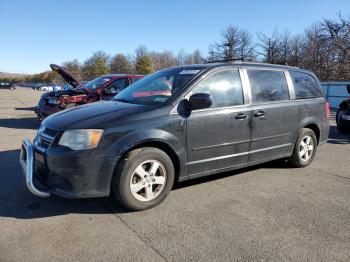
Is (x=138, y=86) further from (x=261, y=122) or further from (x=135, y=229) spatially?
(x=135, y=229)

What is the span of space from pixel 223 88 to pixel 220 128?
0.57 metres

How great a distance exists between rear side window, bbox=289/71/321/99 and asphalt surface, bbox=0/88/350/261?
1469 mm

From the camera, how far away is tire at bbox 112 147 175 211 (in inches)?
155

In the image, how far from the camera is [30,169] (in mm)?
3920

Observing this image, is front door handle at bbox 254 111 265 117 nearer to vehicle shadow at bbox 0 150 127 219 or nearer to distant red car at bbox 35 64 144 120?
vehicle shadow at bbox 0 150 127 219

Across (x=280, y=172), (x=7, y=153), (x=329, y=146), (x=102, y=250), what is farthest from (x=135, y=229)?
(x=329, y=146)

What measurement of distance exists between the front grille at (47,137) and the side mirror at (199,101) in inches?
63.7

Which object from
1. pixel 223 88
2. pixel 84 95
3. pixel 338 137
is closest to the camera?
pixel 223 88

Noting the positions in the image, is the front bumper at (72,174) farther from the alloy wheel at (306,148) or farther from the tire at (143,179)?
the alloy wheel at (306,148)

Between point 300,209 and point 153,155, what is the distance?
1.88 metres

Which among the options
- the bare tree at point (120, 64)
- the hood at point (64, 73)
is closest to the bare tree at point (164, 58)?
the bare tree at point (120, 64)

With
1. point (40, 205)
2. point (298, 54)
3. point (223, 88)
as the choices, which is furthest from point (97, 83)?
point (298, 54)

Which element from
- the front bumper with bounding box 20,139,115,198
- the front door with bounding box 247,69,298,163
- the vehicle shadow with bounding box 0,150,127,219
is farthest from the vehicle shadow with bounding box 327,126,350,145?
the front bumper with bounding box 20,139,115,198

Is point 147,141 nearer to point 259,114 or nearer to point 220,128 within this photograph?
point 220,128
